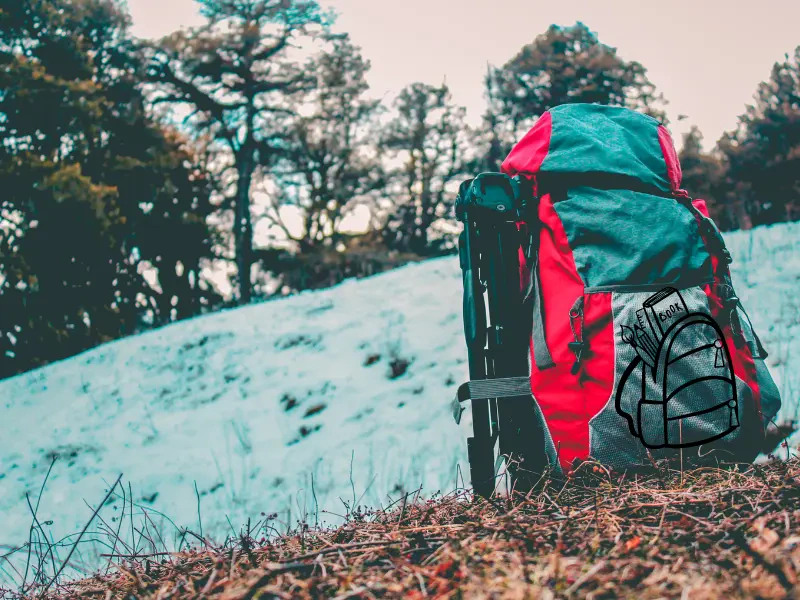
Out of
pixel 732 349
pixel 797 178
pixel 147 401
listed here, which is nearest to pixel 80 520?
pixel 147 401

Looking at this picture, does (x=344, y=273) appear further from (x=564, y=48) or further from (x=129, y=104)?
(x=564, y=48)

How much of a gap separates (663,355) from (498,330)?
23.1 inches

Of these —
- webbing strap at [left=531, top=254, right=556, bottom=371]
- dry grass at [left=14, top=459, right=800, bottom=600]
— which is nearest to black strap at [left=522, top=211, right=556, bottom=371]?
webbing strap at [left=531, top=254, right=556, bottom=371]

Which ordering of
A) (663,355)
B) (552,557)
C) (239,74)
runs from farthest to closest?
(239,74) → (663,355) → (552,557)

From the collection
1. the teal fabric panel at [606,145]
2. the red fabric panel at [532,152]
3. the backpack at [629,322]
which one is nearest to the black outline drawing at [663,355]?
the backpack at [629,322]

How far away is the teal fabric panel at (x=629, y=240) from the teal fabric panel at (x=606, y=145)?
0.11 m

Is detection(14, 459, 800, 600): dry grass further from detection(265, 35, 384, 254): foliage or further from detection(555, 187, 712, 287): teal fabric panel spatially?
detection(265, 35, 384, 254): foliage

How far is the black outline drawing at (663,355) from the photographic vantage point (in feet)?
6.42

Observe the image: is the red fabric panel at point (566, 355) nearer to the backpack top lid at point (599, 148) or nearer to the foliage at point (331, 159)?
the backpack top lid at point (599, 148)

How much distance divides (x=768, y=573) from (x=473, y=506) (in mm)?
926

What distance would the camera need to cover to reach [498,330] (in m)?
2.29

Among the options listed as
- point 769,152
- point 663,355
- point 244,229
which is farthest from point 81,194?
point 769,152

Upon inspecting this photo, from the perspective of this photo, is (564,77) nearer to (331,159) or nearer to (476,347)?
(331,159)

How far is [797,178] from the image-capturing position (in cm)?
1834
